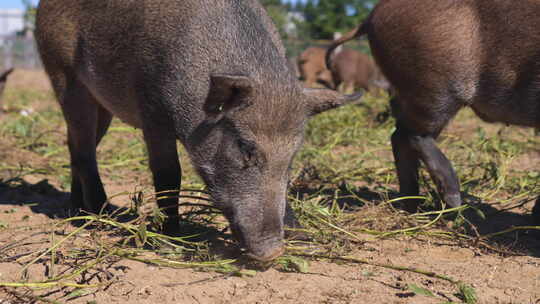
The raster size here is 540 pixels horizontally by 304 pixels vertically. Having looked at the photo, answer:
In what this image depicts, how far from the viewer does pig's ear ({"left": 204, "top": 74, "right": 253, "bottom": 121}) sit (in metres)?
2.60

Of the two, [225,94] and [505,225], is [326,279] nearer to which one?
[225,94]

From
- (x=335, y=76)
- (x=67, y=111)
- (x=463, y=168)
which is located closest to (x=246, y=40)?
(x=67, y=111)

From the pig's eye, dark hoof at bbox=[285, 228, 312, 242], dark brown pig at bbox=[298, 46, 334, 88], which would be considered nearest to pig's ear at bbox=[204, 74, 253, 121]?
the pig's eye

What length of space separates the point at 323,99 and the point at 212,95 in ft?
1.83

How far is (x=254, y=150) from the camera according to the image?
274 centimetres

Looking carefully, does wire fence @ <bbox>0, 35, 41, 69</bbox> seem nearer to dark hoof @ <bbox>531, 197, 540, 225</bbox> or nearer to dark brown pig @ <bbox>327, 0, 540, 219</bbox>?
dark brown pig @ <bbox>327, 0, 540, 219</bbox>

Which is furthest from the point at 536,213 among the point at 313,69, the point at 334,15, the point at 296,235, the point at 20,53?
the point at 334,15

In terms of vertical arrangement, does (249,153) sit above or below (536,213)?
above

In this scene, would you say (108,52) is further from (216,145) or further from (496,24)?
(496,24)

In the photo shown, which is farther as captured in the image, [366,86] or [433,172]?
[366,86]

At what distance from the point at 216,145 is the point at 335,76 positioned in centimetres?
1035

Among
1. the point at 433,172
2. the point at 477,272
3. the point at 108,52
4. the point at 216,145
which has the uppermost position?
the point at 108,52

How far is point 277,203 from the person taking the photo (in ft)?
9.02

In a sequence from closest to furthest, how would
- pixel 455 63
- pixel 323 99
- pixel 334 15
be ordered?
pixel 323 99 < pixel 455 63 < pixel 334 15
